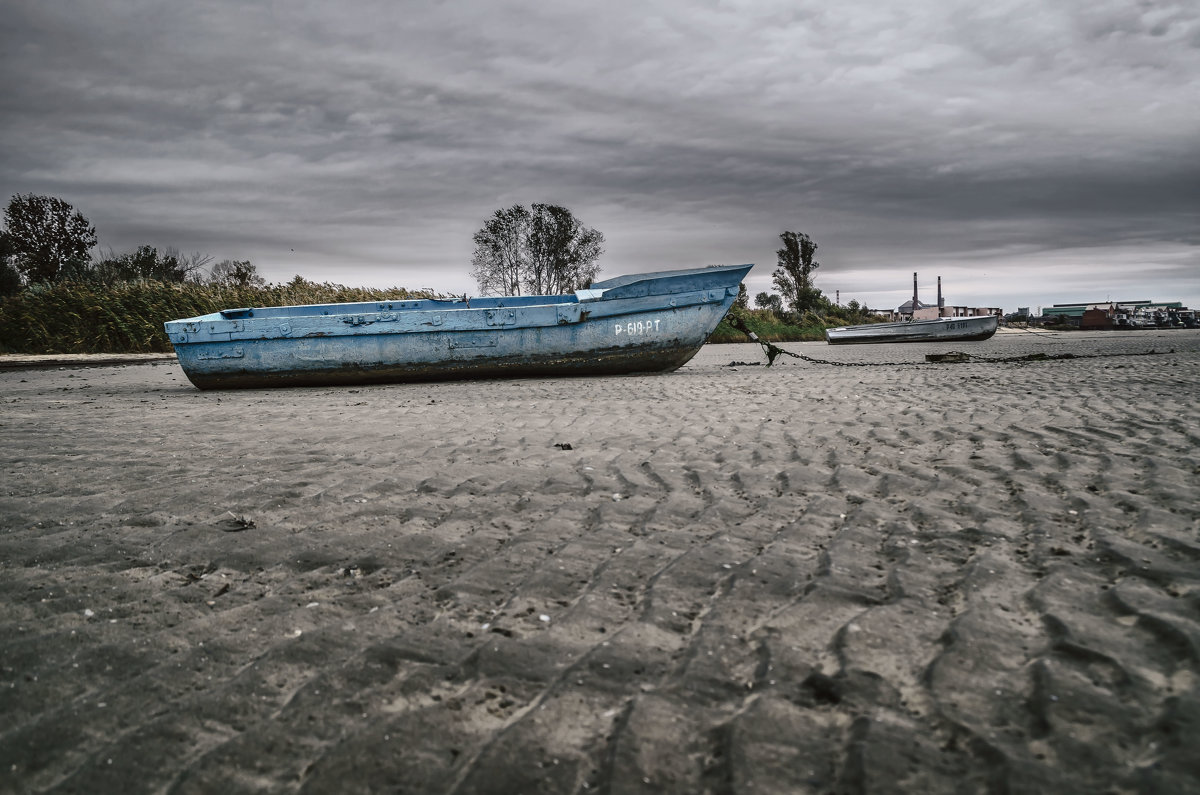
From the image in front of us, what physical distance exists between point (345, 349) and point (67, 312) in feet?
54.8

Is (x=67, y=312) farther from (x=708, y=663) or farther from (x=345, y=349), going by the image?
(x=708, y=663)

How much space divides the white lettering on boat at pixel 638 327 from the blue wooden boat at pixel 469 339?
0.02 metres

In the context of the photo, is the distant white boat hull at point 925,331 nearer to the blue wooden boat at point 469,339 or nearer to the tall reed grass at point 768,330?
the tall reed grass at point 768,330

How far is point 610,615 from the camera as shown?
2209 millimetres

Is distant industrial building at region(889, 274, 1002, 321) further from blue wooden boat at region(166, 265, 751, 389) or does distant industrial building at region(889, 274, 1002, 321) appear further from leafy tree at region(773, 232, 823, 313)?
blue wooden boat at region(166, 265, 751, 389)

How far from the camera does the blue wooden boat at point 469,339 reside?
949cm

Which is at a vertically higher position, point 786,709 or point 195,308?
point 195,308

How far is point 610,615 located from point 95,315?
954 inches

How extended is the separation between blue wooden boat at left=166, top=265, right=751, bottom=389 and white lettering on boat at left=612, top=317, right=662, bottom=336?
0.02 metres

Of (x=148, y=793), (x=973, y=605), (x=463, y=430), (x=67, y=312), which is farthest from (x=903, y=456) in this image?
(x=67, y=312)

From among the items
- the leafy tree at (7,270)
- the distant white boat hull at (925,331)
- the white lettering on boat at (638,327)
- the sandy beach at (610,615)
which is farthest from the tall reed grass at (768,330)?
the leafy tree at (7,270)

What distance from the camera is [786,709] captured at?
168 centimetres

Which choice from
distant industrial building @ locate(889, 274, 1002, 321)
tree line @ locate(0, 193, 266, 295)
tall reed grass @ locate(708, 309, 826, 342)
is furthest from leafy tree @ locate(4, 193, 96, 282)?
distant industrial building @ locate(889, 274, 1002, 321)

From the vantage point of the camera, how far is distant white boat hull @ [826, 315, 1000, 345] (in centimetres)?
2616
